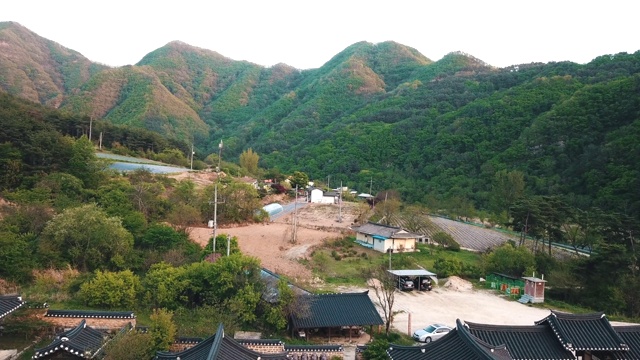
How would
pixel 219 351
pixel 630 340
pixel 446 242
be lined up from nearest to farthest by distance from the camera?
pixel 219 351, pixel 630 340, pixel 446 242

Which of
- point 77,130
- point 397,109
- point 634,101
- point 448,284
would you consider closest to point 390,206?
point 448,284

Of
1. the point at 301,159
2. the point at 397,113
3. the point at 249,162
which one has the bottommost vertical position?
the point at 249,162

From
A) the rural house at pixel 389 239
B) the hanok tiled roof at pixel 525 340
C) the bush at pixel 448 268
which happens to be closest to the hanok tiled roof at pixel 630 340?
the hanok tiled roof at pixel 525 340

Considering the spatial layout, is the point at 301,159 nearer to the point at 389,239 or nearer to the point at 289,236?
the point at 289,236

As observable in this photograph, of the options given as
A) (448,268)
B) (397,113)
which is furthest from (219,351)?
(397,113)

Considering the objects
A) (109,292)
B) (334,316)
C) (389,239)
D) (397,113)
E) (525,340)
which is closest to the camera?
(525,340)

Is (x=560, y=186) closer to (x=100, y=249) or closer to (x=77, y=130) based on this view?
(x=100, y=249)

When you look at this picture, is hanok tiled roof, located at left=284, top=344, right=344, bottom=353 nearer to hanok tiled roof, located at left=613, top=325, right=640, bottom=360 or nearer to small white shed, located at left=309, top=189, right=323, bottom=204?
hanok tiled roof, located at left=613, top=325, right=640, bottom=360
